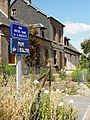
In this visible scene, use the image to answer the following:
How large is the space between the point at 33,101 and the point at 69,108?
1.67 meters

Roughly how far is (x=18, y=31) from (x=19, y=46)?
329 mm

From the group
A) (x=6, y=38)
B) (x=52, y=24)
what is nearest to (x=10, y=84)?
(x=6, y=38)

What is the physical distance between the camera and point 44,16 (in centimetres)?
3528

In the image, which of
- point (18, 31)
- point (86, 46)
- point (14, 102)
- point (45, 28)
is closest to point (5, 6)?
Result: point (45, 28)

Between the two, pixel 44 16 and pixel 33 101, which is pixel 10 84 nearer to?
pixel 33 101

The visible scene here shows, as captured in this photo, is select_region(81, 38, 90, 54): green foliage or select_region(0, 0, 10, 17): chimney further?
select_region(81, 38, 90, 54): green foliage

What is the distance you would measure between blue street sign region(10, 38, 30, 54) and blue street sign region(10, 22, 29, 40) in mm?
89

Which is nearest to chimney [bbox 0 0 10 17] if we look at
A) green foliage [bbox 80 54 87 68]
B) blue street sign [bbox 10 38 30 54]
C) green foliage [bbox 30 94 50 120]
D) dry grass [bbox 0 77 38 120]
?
green foliage [bbox 80 54 87 68]

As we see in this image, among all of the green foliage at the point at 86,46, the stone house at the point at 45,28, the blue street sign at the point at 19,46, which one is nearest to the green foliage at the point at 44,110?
the blue street sign at the point at 19,46

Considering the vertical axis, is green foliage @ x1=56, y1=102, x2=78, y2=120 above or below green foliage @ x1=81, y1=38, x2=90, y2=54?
below

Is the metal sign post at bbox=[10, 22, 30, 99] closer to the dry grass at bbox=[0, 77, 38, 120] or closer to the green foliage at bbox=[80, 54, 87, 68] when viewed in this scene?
the dry grass at bbox=[0, 77, 38, 120]

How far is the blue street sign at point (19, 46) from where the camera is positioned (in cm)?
582

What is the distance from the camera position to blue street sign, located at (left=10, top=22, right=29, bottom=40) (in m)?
5.89

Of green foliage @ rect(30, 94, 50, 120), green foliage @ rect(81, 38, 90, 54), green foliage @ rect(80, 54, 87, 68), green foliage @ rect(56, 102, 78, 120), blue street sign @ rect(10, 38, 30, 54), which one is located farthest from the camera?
green foliage @ rect(81, 38, 90, 54)
